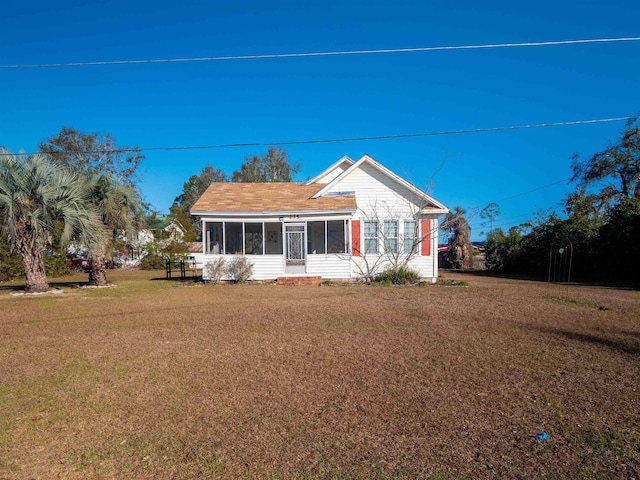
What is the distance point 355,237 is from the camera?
1873 cm

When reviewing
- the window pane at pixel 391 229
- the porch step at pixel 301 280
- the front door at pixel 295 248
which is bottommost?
the porch step at pixel 301 280

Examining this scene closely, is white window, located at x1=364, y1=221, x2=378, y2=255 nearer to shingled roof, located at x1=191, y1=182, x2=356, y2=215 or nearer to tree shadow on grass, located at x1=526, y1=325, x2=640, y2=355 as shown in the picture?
shingled roof, located at x1=191, y1=182, x2=356, y2=215

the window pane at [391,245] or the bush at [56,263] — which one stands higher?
the window pane at [391,245]

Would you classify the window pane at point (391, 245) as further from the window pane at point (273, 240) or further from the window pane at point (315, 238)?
the window pane at point (273, 240)

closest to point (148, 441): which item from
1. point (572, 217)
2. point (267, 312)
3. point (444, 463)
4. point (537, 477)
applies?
point (444, 463)

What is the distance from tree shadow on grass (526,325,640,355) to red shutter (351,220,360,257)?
1030cm

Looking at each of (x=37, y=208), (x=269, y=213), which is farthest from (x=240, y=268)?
(x=37, y=208)

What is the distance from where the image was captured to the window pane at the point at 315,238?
69.2 ft

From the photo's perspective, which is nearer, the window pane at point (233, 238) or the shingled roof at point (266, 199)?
the shingled roof at point (266, 199)

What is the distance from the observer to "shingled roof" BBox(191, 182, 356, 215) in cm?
1834

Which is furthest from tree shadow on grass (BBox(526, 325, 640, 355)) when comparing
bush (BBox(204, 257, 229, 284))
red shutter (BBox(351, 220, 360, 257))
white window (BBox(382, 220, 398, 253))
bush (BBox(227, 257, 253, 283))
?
bush (BBox(204, 257, 229, 284))

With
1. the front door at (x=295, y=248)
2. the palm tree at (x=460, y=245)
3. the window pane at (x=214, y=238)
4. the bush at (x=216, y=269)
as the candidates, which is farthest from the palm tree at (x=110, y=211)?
the palm tree at (x=460, y=245)

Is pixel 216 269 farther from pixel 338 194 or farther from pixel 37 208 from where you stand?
pixel 37 208

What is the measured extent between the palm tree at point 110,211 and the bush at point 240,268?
4.20m
